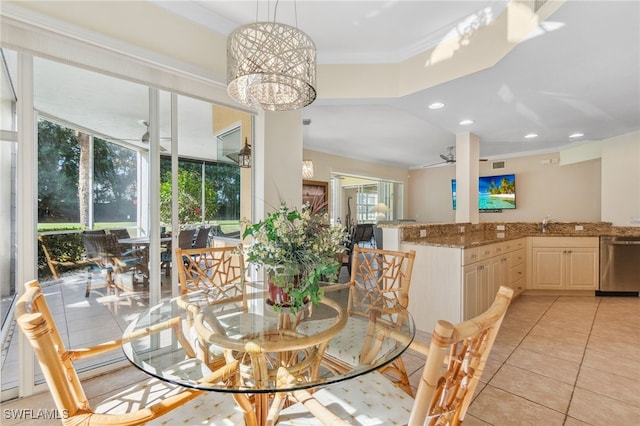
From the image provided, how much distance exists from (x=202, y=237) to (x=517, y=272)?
398cm

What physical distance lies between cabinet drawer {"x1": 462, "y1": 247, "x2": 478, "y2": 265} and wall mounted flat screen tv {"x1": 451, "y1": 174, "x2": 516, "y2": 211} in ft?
14.7

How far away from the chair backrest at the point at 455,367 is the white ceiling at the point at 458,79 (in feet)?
6.40

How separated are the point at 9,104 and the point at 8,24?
0.52m

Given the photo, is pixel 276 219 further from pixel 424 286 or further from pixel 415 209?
pixel 415 209

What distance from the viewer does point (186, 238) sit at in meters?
2.56

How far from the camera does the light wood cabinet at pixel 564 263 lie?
13.3ft

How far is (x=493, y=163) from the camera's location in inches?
266

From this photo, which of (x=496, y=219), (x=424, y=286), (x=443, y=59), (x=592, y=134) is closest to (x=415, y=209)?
(x=496, y=219)

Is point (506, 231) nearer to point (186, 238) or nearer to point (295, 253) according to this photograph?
point (295, 253)

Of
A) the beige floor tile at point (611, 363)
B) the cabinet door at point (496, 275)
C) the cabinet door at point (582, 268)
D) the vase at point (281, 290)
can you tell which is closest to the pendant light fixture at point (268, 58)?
the vase at point (281, 290)

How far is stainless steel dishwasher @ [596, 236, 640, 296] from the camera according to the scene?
154 inches

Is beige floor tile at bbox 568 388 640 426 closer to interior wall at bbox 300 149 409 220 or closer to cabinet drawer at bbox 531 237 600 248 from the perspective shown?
cabinet drawer at bbox 531 237 600 248

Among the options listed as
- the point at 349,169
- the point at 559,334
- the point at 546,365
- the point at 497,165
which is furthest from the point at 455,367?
the point at 497,165

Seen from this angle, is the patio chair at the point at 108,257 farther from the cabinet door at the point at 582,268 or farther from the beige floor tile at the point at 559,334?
the cabinet door at the point at 582,268
